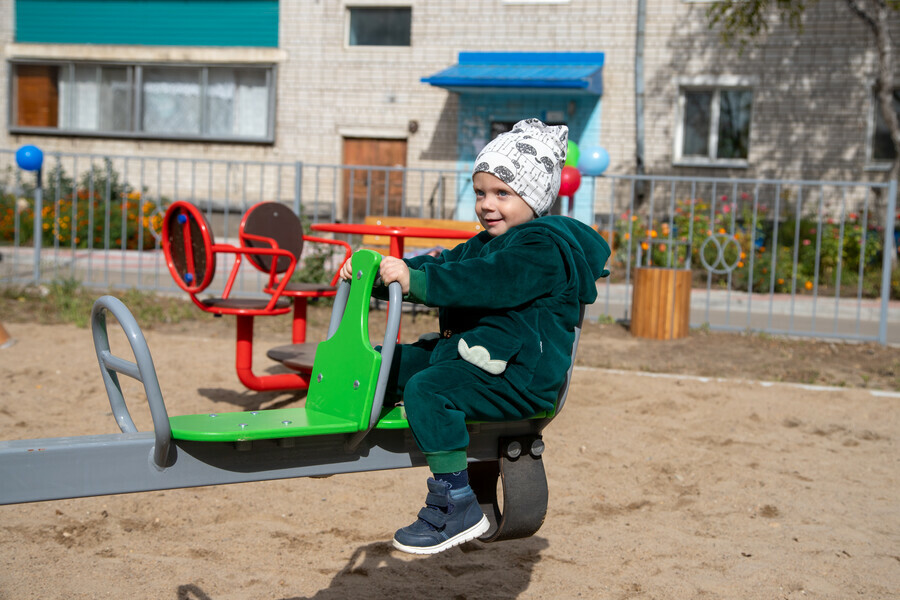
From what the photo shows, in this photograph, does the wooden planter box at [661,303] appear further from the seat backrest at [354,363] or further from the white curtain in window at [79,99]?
the white curtain in window at [79,99]

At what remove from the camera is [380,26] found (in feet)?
54.6

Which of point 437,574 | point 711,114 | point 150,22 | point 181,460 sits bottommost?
point 437,574

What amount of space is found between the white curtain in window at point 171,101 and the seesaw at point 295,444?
53.9 feet

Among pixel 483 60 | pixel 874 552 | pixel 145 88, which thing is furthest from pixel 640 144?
pixel 874 552

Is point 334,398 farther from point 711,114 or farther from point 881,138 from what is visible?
point 881,138

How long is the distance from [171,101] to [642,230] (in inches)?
401

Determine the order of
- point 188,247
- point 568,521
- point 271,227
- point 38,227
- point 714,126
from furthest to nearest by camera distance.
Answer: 1. point 714,126
2. point 38,227
3. point 271,227
4. point 188,247
5. point 568,521

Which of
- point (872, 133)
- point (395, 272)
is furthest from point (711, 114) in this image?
point (395, 272)

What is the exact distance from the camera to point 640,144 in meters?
15.2

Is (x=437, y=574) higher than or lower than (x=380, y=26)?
lower

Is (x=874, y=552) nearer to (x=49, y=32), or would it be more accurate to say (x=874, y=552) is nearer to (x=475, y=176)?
(x=475, y=176)

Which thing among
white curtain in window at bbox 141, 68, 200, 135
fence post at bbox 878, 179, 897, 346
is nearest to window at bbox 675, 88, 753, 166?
fence post at bbox 878, 179, 897, 346

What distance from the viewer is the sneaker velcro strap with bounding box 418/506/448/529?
82.9 inches

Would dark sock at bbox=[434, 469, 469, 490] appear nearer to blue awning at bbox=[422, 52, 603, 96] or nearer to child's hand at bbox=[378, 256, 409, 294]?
child's hand at bbox=[378, 256, 409, 294]
